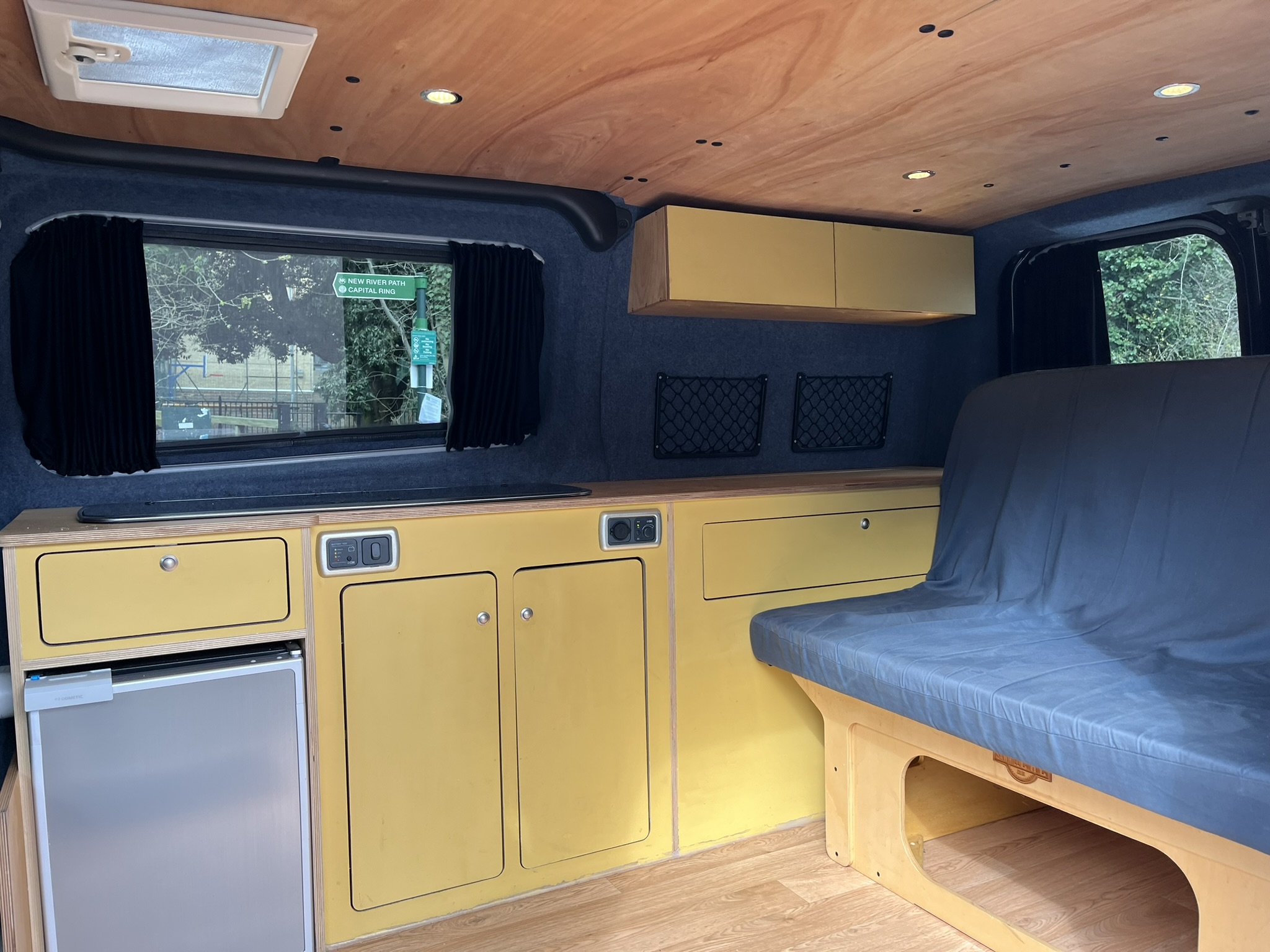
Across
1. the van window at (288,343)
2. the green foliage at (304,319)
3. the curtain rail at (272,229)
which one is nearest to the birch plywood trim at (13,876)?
the van window at (288,343)

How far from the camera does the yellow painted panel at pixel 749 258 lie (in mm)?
2934

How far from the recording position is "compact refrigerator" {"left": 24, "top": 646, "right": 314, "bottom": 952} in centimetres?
191

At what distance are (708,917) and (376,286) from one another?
2.03 meters

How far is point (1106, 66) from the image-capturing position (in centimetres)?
198

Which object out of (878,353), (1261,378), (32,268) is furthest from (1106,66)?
(32,268)

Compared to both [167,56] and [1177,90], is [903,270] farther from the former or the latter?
[167,56]

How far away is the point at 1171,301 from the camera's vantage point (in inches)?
118

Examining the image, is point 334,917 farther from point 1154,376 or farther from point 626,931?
point 1154,376

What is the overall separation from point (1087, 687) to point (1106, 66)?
1.33 metres

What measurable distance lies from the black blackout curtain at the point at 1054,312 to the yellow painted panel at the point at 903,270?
0.16 m

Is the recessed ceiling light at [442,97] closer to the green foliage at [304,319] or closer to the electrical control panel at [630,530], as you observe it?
the green foliage at [304,319]

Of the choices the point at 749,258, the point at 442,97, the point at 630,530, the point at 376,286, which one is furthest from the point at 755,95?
the point at 376,286

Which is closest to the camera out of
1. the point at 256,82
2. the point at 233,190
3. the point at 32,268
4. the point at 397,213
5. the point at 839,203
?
the point at 256,82

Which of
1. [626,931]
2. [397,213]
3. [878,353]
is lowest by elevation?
[626,931]
